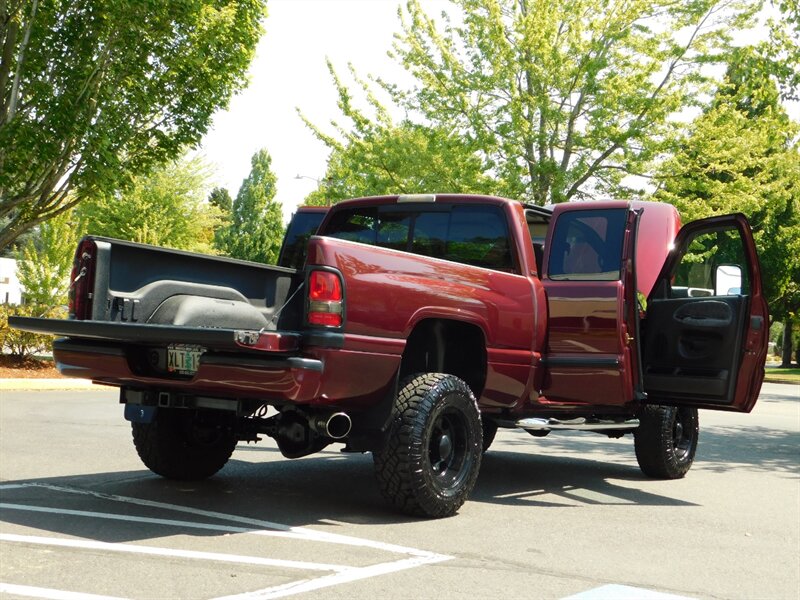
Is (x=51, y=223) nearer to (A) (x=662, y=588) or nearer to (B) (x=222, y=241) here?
(A) (x=662, y=588)

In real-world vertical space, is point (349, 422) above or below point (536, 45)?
below

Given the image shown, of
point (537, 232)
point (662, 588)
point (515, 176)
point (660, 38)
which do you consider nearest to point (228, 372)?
point (662, 588)

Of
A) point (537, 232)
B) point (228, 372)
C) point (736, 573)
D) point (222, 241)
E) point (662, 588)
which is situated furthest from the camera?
point (222, 241)

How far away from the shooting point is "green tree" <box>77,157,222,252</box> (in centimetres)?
4038

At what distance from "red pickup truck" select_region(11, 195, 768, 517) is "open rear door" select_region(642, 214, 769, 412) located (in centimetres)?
2

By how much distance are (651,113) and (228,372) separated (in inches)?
705

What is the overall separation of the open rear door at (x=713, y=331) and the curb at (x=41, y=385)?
11.5 m

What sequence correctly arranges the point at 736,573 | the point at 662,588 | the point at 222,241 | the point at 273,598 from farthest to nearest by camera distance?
the point at 222,241 → the point at 736,573 → the point at 662,588 → the point at 273,598

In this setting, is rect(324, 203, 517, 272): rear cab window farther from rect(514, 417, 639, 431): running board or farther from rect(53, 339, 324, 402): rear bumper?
rect(53, 339, 324, 402): rear bumper

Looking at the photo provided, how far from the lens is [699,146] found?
22.5 metres

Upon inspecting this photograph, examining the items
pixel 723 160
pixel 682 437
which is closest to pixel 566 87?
pixel 723 160

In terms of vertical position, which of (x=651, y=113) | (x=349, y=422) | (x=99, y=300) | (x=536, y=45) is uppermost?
(x=536, y=45)

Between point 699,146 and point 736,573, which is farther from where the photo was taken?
point 699,146

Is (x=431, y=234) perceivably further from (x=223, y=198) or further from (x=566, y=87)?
(x=223, y=198)
